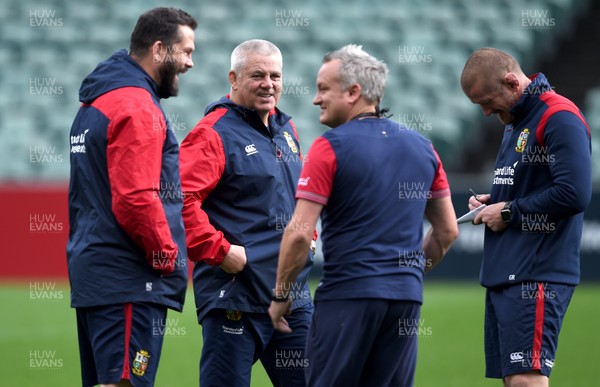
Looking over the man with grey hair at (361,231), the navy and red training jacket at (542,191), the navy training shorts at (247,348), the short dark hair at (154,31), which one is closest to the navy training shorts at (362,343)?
the man with grey hair at (361,231)

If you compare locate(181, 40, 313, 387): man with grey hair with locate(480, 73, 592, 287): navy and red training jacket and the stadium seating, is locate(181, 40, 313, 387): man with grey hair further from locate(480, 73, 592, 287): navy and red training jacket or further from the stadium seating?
the stadium seating

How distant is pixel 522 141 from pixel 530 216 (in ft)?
1.40

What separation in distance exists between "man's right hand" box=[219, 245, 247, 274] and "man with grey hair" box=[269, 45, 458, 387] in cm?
76

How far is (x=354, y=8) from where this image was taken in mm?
18828

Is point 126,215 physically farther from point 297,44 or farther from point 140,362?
point 297,44

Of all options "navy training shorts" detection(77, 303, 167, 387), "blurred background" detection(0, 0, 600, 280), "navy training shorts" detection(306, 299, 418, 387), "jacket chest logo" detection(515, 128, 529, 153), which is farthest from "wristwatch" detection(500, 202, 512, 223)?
"blurred background" detection(0, 0, 600, 280)

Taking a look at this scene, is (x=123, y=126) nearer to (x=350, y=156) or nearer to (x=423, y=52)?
(x=350, y=156)

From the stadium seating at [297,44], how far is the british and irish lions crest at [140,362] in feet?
39.5

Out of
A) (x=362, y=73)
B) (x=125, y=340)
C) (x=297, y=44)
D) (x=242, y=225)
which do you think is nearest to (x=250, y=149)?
(x=242, y=225)

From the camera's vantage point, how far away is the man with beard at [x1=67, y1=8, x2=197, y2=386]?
15.9 ft

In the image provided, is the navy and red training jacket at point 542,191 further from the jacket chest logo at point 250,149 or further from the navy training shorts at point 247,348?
the jacket chest logo at point 250,149

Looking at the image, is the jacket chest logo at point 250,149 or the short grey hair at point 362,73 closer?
the short grey hair at point 362,73

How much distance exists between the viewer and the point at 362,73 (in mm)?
4703

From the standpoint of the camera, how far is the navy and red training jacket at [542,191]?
17.6 feet
